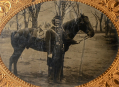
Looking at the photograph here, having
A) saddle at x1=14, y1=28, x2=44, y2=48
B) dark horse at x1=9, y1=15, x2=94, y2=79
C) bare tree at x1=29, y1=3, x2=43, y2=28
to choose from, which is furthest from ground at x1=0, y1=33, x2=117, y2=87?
bare tree at x1=29, y1=3, x2=43, y2=28

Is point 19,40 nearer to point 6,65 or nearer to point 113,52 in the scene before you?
point 6,65

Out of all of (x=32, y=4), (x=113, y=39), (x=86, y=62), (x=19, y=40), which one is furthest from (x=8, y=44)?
(x=113, y=39)

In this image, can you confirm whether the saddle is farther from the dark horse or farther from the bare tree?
the bare tree

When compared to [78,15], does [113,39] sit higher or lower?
lower

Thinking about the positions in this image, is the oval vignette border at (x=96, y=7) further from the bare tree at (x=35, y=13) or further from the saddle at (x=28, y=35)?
the saddle at (x=28, y=35)

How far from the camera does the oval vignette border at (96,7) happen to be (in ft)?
20.9

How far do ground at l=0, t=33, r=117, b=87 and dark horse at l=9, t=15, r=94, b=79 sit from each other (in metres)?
0.15

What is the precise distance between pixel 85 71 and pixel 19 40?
9.00 feet

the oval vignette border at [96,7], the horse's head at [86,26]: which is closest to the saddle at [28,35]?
the oval vignette border at [96,7]

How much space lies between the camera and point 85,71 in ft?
21.1

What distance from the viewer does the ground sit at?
6.31m

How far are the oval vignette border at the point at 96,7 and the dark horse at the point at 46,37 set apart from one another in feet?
1.36

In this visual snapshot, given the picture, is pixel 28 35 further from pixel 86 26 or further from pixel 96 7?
pixel 96 7

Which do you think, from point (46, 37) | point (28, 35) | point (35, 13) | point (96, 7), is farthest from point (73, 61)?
point (35, 13)
